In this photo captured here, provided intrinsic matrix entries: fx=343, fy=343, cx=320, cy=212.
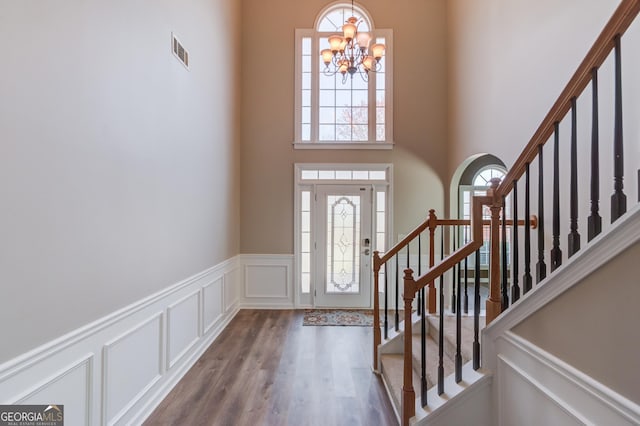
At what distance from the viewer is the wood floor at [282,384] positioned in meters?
2.50

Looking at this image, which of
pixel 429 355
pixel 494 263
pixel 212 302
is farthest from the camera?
pixel 212 302

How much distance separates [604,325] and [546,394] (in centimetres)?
50

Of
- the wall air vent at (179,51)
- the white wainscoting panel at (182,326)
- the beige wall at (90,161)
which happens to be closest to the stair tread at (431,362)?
the white wainscoting panel at (182,326)

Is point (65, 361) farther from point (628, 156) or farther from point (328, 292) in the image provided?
point (328, 292)

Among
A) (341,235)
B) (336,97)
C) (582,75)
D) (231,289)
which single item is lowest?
(231,289)

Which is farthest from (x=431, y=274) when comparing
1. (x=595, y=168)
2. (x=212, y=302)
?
(x=212, y=302)

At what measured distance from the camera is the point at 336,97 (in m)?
5.52

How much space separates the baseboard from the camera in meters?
1.57

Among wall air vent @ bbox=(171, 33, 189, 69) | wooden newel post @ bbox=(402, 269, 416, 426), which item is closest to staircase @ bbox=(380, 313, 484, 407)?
wooden newel post @ bbox=(402, 269, 416, 426)

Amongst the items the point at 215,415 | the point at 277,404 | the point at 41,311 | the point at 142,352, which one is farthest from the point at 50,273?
the point at 277,404

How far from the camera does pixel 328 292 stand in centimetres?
541

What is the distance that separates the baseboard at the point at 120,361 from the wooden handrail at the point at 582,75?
247cm

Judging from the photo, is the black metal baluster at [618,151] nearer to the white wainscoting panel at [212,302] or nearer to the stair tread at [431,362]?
the stair tread at [431,362]

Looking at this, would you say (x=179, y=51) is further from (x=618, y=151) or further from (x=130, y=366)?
(x=618, y=151)
